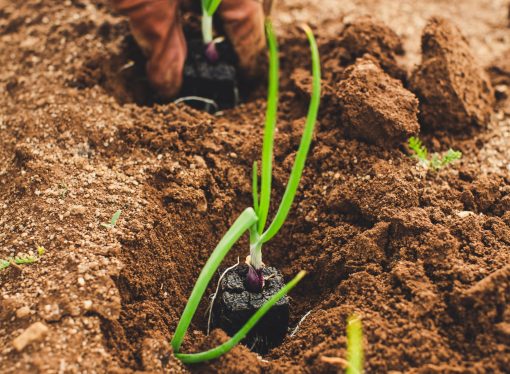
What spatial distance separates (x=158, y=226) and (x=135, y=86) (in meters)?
0.66

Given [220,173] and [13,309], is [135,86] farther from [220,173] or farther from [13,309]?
[13,309]

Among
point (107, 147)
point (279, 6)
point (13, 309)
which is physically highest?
point (279, 6)

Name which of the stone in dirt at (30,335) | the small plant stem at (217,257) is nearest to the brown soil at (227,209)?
the stone in dirt at (30,335)

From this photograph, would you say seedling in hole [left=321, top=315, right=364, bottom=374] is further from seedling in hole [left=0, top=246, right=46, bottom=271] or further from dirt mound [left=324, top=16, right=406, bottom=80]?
dirt mound [left=324, top=16, right=406, bottom=80]

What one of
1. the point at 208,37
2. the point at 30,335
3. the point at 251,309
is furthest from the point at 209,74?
the point at 30,335

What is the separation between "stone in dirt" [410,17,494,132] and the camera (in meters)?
1.94

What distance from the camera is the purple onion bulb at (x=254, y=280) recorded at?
5.07ft

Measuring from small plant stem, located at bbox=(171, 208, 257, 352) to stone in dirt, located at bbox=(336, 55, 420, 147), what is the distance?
1.94 feet

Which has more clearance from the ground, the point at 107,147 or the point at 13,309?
the point at 107,147

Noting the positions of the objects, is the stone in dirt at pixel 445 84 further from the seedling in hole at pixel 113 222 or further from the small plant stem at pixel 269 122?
the seedling in hole at pixel 113 222

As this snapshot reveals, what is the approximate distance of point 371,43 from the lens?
2.05 meters

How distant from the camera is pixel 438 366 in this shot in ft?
4.41

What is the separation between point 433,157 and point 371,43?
453 mm

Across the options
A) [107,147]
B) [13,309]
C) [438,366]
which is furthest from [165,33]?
[438,366]
